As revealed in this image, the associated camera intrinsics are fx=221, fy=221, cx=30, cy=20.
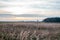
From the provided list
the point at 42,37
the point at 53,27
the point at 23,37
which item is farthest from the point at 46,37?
the point at 53,27

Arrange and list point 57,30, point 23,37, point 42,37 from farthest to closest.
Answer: point 57,30, point 42,37, point 23,37

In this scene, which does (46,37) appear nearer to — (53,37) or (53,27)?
(53,37)

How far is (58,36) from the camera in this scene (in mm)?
11414

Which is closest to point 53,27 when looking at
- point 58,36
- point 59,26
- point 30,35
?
point 59,26

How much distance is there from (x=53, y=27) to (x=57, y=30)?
0.67m

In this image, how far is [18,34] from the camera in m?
10.9

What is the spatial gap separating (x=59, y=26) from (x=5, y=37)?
3938 mm

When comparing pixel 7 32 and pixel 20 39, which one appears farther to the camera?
pixel 7 32

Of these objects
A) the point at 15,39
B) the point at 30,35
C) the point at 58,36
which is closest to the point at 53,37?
the point at 58,36

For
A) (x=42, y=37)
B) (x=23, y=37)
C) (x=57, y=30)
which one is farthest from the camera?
(x=57, y=30)

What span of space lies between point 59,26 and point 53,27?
41 cm

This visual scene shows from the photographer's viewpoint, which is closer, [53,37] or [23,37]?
[23,37]

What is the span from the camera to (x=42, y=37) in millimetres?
10844

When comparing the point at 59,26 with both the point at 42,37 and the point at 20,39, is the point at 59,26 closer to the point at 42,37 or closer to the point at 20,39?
the point at 42,37
